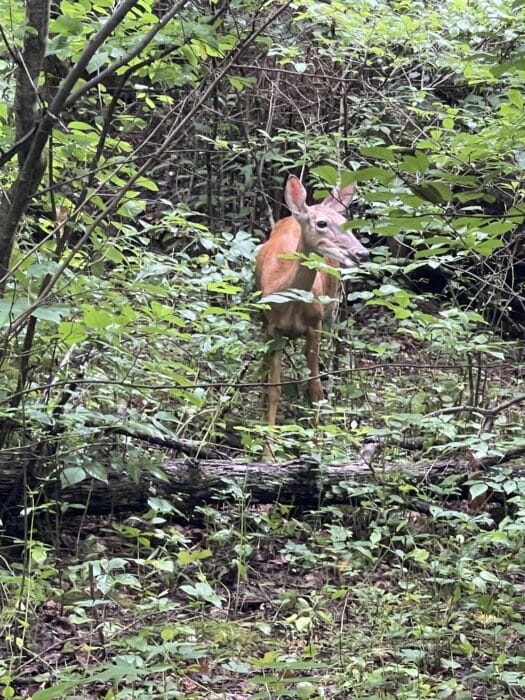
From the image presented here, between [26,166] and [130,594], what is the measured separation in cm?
198

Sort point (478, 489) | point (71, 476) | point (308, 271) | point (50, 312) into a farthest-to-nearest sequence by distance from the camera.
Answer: point (308, 271)
point (478, 489)
point (71, 476)
point (50, 312)

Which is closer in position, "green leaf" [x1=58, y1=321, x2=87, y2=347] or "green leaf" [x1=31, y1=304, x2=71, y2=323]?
"green leaf" [x1=31, y1=304, x2=71, y2=323]

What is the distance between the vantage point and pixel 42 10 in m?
2.62

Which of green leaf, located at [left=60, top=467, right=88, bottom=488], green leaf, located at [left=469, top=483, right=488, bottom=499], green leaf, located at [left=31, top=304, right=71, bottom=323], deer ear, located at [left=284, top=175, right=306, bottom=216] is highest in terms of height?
deer ear, located at [left=284, top=175, right=306, bottom=216]

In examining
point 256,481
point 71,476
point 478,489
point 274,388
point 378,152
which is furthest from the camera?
point 274,388

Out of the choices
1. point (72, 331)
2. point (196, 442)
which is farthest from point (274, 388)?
point (72, 331)

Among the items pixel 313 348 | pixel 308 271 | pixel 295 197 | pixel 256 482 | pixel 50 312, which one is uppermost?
pixel 295 197

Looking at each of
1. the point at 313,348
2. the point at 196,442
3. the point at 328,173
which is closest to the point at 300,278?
the point at 313,348

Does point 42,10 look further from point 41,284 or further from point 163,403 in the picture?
point 163,403

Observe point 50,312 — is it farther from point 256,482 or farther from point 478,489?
point 256,482

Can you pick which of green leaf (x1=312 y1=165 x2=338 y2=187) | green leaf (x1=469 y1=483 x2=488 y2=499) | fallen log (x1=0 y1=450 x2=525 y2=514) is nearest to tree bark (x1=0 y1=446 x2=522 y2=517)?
fallen log (x1=0 y1=450 x2=525 y2=514)

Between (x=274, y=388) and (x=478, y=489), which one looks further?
(x=274, y=388)

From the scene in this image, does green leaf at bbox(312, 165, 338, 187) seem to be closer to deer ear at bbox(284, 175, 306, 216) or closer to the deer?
the deer

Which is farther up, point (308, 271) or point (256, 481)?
point (308, 271)
